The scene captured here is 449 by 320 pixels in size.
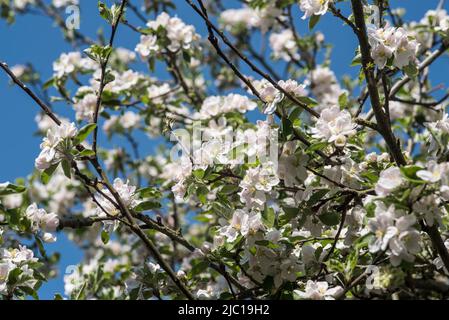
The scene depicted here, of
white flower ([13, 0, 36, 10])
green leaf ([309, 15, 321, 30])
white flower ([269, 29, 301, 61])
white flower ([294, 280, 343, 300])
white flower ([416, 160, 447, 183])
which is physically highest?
white flower ([13, 0, 36, 10])

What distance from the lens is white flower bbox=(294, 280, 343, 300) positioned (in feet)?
6.47

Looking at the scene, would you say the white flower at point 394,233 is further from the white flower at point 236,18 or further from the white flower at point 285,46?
the white flower at point 236,18

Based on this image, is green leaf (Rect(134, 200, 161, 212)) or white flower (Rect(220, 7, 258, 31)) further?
white flower (Rect(220, 7, 258, 31))

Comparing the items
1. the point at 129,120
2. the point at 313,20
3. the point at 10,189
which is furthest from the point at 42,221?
the point at 129,120

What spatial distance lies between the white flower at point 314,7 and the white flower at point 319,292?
967mm

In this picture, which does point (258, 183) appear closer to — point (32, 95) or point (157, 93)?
point (32, 95)

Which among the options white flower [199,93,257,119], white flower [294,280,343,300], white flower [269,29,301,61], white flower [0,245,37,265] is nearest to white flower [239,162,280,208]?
white flower [294,280,343,300]

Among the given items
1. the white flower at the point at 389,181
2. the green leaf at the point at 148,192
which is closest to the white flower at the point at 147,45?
the green leaf at the point at 148,192

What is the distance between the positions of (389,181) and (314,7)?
32.5 inches

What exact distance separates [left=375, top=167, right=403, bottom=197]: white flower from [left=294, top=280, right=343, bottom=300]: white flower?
0.40 metres

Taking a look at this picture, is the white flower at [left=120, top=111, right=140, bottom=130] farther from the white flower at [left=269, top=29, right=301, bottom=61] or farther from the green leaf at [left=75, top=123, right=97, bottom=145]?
the green leaf at [left=75, top=123, right=97, bottom=145]

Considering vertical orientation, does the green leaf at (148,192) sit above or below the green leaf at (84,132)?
below

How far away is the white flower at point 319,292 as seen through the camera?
1.97 meters
